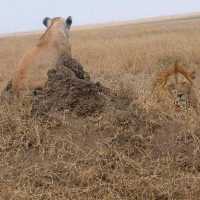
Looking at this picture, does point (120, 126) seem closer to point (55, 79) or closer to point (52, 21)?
point (55, 79)

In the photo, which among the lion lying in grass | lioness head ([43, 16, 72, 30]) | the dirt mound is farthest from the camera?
lioness head ([43, 16, 72, 30])

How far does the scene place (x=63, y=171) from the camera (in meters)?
4.64

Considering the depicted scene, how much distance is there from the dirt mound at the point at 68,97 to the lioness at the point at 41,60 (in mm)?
853

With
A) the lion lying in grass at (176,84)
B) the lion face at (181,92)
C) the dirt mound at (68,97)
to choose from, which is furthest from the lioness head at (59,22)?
the lion face at (181,92)

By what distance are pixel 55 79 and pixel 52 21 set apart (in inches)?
124

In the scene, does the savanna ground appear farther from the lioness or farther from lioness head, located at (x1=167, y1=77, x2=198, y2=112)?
the lioness

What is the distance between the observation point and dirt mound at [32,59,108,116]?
18.9ft

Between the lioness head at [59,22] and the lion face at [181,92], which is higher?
the lioness head at [59,22]

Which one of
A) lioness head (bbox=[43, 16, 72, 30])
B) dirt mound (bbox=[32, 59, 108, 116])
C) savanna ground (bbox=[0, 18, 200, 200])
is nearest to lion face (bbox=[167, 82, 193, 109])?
savanna ground (bbox=[0, 18, 200, 200])

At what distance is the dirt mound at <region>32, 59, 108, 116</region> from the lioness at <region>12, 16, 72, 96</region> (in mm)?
853

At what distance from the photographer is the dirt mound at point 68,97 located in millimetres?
5762

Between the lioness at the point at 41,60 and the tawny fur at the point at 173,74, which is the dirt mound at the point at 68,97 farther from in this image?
the lioness at the point at 41,60

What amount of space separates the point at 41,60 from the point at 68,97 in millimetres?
1735

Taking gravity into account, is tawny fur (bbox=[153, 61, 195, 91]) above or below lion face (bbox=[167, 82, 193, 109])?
above
